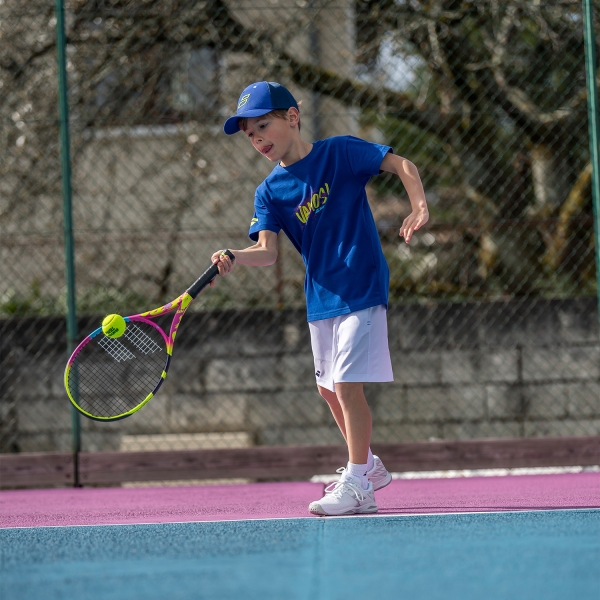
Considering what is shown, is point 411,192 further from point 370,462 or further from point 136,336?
point 136,336

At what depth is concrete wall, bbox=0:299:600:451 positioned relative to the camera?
19.5 feet

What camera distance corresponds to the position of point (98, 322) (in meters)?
6.03

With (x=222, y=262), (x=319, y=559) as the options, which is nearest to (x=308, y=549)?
(x=319, y=559)

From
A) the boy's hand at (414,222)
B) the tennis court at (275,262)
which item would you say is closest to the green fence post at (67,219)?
the tennis court at (275,262)

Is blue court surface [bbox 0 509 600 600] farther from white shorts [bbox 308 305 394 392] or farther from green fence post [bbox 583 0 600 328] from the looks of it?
green fence post [bbox 583 0 600 328]

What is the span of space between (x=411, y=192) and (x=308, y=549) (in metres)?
1.52

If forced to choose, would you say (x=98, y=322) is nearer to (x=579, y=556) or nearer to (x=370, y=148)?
(x=370, y=148)

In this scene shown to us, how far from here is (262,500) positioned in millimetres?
4469

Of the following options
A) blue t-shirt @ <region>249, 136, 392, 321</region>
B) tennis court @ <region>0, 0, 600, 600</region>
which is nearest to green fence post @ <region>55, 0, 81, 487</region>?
tennis court @ <region>0, 0, 600, 600</region>

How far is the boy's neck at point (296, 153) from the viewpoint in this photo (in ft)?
12.9

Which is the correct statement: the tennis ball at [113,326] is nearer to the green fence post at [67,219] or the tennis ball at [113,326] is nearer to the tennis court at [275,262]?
the tennis court at [275,262]

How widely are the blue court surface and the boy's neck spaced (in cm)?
148

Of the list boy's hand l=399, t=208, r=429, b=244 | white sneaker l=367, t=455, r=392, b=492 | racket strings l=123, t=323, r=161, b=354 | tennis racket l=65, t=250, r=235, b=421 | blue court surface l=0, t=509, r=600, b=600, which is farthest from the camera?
tennis racket l=65, t=250, r=235, b=421

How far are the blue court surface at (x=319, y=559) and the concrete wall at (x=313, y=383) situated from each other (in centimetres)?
251
